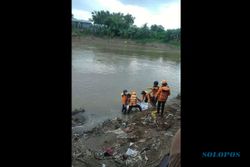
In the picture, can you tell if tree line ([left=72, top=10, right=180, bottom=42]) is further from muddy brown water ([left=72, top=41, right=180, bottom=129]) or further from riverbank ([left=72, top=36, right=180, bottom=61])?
muddy brown water ([left=72, top=41, right=180, bottom=129])

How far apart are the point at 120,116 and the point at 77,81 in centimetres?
360

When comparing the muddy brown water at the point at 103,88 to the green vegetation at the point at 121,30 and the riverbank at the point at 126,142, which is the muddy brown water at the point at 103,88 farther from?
the green vegetation at the point at 121,30

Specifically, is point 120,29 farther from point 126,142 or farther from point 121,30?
point 126,142

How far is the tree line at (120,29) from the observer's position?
25.1 metres

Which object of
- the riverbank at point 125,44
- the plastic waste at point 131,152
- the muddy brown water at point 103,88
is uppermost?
Result: the riverbank at point 125,44
